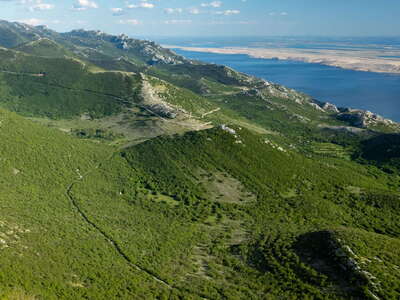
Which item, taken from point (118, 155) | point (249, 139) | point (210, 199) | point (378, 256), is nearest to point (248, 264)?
point (378, 256)

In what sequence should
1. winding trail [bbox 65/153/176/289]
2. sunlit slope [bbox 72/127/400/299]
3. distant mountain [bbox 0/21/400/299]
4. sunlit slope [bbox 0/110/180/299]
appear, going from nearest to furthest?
sunlit slope [bbox 0/110/180/299]
distant mountain [bbox 0/21/400/299]
sunlit slope [bbox 72/127/400/299]
winding trail [bbox 65/153/176/289]

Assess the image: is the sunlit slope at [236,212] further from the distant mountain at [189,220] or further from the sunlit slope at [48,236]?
the sunlit slope at [48,236]

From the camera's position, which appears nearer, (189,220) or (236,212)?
(189,220)

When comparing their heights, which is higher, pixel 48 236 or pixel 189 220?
pixel 48 236

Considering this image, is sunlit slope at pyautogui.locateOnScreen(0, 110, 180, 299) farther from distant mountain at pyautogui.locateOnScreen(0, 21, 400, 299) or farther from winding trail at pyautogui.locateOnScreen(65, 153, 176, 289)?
winding trail at pyautogui.locateOnScreen(65, 153, 176, 289)

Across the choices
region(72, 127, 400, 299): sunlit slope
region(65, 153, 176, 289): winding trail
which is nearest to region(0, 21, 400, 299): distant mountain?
region(65, 153, 176, 289): winding trail

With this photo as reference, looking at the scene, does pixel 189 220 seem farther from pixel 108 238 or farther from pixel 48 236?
pixel 48 236

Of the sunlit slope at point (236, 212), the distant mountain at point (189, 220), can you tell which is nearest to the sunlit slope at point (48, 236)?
the distant mountain at point (189, 220)

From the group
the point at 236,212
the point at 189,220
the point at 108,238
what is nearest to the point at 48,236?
the point at 108,238

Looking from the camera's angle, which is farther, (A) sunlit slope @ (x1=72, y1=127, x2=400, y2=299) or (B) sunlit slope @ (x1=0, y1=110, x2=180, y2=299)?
(A) sunlit slope @ (x1=72, y1=127, x2=400, y2=299)

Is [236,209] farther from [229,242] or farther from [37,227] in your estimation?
[37,227]

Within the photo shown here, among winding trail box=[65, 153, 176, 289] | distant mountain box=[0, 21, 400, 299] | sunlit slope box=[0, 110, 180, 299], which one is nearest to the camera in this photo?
sunlit slope box=[0, 110, 180, 299]
